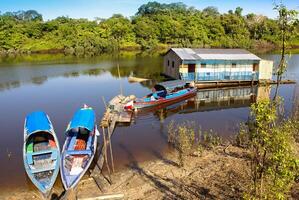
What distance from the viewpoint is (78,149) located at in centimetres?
1506

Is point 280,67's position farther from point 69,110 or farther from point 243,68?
point 243,68

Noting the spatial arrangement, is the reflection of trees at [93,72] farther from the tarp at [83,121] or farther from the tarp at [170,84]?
the tarp at [83,121]

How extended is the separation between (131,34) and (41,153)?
231 feet

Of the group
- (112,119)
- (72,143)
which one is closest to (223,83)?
(112,119)

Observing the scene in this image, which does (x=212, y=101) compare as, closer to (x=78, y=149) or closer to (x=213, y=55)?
(x=213, y=55)

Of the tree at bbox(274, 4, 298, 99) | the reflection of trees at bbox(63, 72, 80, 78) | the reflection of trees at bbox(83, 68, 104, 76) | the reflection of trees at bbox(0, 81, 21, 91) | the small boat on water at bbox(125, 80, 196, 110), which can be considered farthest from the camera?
the reflection of trees at bbox(83, 68, 104, 76)

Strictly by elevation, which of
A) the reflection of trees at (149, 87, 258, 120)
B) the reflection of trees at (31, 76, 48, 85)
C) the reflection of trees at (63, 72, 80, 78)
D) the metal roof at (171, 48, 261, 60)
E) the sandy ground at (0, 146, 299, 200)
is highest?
the metal roof at (171, 48, 261, 60)

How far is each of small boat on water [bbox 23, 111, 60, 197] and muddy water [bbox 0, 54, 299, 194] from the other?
987 millimetres

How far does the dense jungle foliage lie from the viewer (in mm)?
72562

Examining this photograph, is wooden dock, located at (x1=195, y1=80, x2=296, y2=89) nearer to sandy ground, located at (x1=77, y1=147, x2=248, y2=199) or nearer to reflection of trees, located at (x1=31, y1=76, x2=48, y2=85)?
sandy ground, located at (x1=77, y1=147, x2=248, y2=199)

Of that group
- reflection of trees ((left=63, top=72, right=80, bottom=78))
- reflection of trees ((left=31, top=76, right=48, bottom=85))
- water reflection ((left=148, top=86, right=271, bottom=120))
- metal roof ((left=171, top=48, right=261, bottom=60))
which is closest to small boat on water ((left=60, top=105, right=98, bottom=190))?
water reflection ((left=148, top=86, right=271, bottom=120))

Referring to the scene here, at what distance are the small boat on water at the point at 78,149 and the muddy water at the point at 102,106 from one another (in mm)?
1730

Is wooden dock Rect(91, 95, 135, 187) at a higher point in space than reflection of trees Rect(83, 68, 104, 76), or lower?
lower

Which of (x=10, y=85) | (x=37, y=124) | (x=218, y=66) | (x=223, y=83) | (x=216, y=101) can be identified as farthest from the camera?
(x=10, y=85)
